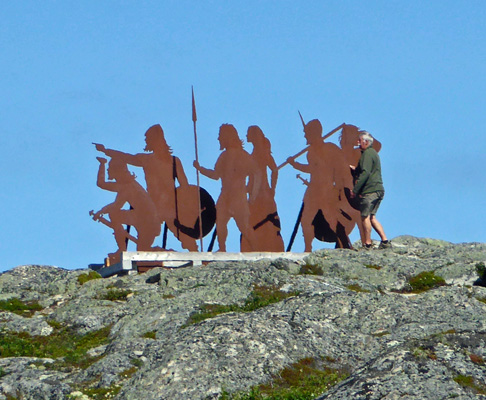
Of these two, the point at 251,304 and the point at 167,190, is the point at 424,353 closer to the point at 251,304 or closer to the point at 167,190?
the point at 251,304

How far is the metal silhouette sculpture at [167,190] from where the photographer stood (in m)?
22.3

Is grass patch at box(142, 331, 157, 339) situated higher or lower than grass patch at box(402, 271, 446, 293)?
lower

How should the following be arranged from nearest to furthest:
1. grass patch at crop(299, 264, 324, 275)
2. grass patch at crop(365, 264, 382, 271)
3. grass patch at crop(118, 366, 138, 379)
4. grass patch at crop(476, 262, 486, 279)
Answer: grass patch at crop(118, 366, 138, 379) → grass patch at crop(476, 262, 486, 279) → grass patch at crop(299, 264, 324, 275) → grass patch at crop(365, 264, 382, 271)

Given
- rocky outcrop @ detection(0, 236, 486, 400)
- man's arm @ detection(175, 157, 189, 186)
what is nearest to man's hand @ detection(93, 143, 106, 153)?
man's arm @ detection(175, 157, 189, 186)

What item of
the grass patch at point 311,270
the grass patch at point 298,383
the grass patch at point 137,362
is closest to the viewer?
the grass patch at point 298,383

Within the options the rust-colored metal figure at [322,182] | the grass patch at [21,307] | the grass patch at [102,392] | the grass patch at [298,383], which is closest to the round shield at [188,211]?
the rust-colored metal figure at [322,182]

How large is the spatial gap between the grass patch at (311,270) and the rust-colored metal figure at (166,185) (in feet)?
15.7

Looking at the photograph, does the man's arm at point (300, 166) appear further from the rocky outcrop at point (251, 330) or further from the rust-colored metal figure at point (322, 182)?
the rocky outcrop at point (251, 330)

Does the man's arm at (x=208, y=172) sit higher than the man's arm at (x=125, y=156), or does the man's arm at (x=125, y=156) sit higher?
the man's arm at (x=125, y=156)

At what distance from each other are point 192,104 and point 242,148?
1712mm

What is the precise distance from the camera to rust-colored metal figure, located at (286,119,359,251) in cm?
2342

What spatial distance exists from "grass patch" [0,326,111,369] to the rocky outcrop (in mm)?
41

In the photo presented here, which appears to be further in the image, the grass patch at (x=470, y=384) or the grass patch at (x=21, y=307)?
the grass patch at (x=21, y=307)

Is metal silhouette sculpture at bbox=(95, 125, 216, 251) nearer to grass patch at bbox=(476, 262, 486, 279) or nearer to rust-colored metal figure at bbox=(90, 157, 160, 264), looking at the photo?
rust-colored metal figure at bbox=(90, 157, 160, 264)
